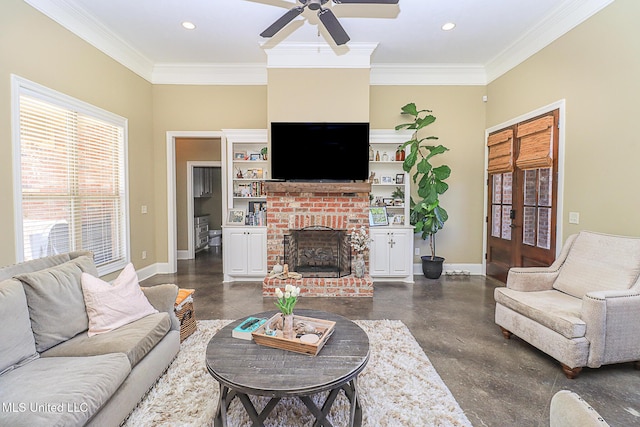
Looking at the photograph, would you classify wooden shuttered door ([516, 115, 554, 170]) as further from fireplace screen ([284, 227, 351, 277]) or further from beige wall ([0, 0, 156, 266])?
beige wall ([0, 0, 156, 266])

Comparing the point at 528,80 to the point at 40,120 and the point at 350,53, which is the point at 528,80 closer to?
the point at 350,53

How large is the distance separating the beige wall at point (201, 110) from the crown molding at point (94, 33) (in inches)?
19.3

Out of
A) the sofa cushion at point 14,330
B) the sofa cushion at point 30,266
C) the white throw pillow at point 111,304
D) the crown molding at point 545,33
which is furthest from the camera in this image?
the crown molding at point 545,33

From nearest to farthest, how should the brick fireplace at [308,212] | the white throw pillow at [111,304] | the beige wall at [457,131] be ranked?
1. the white throw pillow at [111,304]
2. the brick fireplace at [308,212]
3. the beige wall at [457,131]

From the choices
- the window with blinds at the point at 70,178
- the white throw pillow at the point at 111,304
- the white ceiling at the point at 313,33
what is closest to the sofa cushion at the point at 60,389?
the white throw pillow at the point at 111,304

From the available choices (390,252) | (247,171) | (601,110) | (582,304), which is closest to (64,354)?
(582,304)

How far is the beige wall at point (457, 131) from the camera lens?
5.06m

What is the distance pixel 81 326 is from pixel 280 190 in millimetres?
2814

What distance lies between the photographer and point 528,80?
4.02m

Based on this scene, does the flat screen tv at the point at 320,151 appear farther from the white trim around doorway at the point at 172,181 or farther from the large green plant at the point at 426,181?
the white trim around doorway at the point at 172,181

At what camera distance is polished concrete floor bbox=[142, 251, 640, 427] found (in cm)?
193

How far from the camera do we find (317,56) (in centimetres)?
433

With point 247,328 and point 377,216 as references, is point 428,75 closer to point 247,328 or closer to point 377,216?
point 377,216

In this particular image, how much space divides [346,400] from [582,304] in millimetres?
1905
